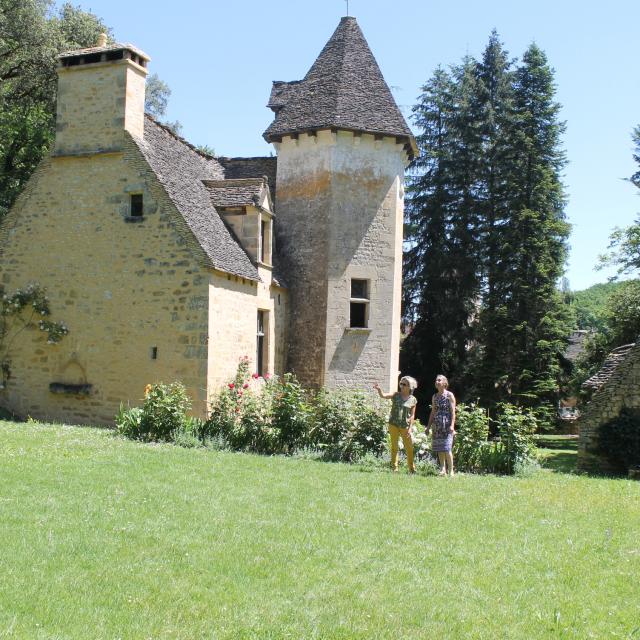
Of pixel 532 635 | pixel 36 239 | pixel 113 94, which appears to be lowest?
pixel 532 635

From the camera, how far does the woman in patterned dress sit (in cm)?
1202

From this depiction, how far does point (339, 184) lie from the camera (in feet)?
64.7

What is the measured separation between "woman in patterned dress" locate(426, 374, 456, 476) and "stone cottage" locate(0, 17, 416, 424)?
232 inches

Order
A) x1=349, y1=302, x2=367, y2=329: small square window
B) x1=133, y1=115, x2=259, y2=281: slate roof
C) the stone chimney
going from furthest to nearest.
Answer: x1=349, y1=302, x2=367, y2=329: small square window → the stone chimney → x1=133, y1=115, x2=259, y2=281: slate roof

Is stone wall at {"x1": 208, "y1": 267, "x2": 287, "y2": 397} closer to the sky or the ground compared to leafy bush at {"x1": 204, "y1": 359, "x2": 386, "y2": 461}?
closer to the sky

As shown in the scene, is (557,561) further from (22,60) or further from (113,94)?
(22,60)

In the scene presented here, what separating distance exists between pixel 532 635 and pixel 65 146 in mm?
16360

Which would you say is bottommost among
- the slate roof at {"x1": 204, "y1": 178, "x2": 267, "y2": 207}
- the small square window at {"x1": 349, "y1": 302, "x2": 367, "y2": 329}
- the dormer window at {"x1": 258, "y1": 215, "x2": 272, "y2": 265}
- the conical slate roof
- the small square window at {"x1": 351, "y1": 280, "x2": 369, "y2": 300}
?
the small square window at {"x1": 349, "y1": 302, "x2": 367, "y2": 329}

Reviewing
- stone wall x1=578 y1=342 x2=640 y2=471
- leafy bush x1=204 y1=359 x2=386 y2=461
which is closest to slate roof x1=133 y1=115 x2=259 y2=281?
leafy bush x1=204 y1=359 x2=386 y2=461

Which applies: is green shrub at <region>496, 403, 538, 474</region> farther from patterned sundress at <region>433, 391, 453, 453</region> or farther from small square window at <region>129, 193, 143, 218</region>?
small square window at <region>129, 193, 143, 218</region>

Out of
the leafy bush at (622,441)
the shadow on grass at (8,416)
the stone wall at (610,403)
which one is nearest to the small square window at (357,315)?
the stone wall at (610,403)

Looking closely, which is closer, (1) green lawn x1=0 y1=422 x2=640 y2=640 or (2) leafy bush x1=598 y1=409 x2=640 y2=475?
(1) green lawn x1=0 y1=422 x2=640 y2=640

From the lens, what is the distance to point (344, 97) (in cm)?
2019

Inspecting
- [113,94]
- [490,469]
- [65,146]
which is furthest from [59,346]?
[490,469]
